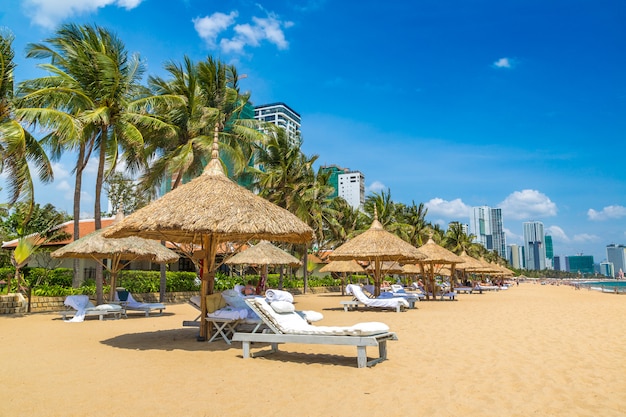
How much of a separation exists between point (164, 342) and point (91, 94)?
10.1 meters

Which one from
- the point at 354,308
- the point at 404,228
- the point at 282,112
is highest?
the point at 282,112

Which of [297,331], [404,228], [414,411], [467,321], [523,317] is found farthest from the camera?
[404,228]

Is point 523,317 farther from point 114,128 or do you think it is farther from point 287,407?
point 114,128

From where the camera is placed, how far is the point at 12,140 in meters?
11.1

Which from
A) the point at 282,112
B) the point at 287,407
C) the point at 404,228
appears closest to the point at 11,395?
the point at 287,407

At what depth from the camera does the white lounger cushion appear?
5844mm

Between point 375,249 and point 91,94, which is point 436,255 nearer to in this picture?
point 375,249

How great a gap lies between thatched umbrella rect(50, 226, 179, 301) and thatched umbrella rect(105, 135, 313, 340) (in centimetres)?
455

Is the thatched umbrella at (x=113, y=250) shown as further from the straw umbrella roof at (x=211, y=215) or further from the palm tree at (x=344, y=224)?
the palm tree at (x=344, y=224)

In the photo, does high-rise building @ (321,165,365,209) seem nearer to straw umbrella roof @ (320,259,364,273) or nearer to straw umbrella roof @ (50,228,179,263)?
straw umbrella roof @ (320,259,364,273)

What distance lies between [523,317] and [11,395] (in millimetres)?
12038

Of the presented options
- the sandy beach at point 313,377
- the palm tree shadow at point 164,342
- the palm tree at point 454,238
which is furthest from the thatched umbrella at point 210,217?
the palm tree at point 454,238

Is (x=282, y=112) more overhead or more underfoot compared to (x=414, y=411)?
more overhead

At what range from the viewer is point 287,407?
4.13 m
